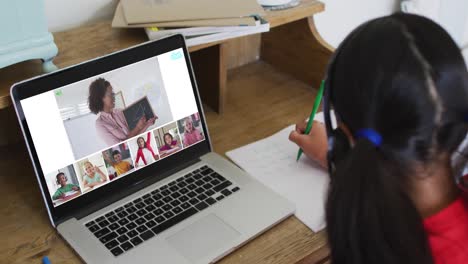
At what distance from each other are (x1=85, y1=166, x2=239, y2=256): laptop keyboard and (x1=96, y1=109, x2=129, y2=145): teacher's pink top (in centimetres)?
11

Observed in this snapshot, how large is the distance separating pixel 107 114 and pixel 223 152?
25cm

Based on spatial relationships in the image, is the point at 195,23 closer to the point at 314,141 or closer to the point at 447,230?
the point at 314,141

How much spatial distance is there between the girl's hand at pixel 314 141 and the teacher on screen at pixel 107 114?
1.00ft

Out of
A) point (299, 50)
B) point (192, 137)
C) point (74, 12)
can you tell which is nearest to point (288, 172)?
point (192, 137)

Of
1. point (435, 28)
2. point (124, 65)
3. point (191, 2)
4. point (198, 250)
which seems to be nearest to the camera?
point (435, 28)

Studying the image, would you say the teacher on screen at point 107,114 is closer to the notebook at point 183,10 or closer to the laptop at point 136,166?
the laptop at point 136,166

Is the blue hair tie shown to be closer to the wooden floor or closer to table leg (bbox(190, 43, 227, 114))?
the wooden floor

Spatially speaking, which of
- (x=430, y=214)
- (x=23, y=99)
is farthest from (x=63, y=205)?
(x=430, y=214)

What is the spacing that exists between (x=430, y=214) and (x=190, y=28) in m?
0.52

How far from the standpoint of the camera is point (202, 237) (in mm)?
807

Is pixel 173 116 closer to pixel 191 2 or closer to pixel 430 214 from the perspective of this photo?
pixel 191 2

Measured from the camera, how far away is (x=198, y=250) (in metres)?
0.78

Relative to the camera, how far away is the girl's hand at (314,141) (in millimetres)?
958

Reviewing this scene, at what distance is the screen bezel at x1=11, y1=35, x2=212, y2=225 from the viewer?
31.2 inches
